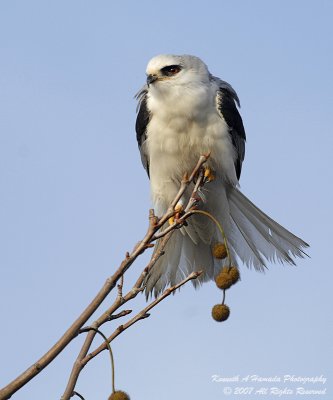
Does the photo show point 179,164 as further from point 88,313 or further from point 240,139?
point 88,313

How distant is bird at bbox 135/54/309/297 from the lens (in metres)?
6.09

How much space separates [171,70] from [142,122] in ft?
1.67

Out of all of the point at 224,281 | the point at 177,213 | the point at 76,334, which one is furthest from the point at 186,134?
the point at 76,334

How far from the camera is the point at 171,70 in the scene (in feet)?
20.7

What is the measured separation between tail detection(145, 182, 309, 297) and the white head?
0.92 m

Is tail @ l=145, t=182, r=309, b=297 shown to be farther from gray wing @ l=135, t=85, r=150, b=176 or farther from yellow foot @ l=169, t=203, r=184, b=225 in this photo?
gray wing @ l=135, t=85, r=150, b=176

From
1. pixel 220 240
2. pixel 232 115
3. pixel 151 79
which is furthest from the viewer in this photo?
pixel 220 240

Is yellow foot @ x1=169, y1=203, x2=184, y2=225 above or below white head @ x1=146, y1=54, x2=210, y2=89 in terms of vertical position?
below

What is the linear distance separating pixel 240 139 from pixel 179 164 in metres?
0.75

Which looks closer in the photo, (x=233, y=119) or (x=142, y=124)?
(x=233, y=119)

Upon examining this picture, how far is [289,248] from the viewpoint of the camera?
223 inches

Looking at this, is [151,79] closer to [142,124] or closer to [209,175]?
[142,124]

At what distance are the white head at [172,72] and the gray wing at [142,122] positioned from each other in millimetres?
291

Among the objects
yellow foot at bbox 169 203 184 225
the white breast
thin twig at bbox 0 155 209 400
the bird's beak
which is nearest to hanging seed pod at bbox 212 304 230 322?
thin twig at bbox 0 155 209 400
